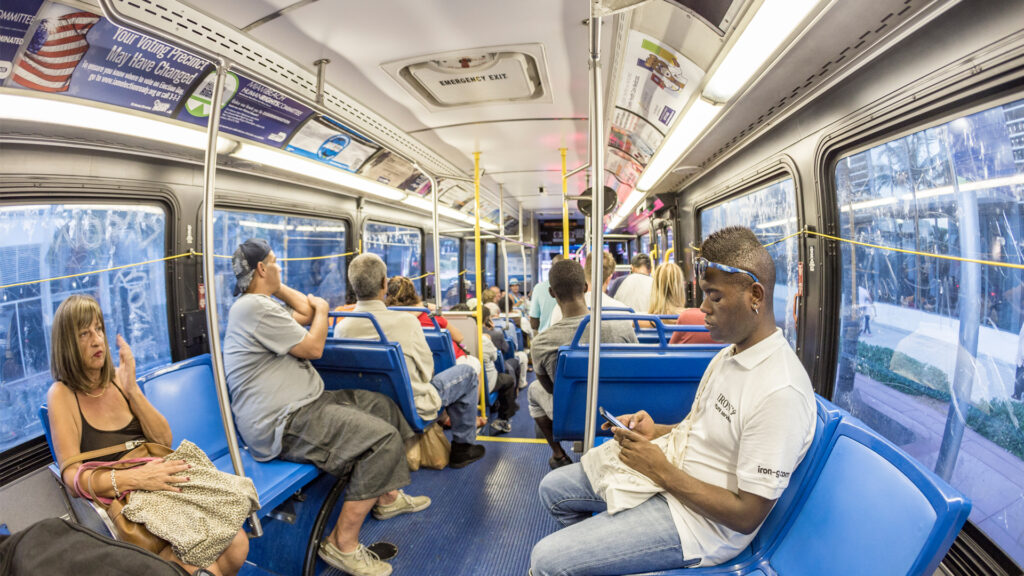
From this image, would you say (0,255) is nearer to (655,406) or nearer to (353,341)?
(353,341)

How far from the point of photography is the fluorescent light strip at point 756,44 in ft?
5.57

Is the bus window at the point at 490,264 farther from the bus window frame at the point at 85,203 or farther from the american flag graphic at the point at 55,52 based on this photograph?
the american flag graphic at the point at 55,52

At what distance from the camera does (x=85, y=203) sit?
294 centimetres

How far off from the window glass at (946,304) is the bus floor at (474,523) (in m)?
2.19

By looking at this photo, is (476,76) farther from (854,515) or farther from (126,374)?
(854,515)

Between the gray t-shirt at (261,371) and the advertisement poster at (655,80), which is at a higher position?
the advertisement poster at (655,80)

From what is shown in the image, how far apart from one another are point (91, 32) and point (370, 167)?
2896 millimetres

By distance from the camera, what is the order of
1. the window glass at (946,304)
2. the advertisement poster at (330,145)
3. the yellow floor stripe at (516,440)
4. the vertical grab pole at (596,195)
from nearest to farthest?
the vertical grab pole at (596,195), the window glass at (946,304), the advertisement poster at (330,145), the yellow floor stripe at (516,440)

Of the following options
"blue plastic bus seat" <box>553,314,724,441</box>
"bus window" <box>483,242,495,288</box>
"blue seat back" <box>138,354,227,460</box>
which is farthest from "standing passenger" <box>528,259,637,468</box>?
"bus window" <box>483,242,495,288</box>

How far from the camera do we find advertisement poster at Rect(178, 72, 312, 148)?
3070 millimetres

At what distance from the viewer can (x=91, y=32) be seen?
228cm

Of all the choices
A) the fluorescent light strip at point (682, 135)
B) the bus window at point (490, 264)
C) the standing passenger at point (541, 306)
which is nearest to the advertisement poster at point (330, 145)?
the standing passenger at point (541, 306)

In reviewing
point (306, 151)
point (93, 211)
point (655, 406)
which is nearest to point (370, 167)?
point (306, 151)

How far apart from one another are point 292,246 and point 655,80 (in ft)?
14.7
